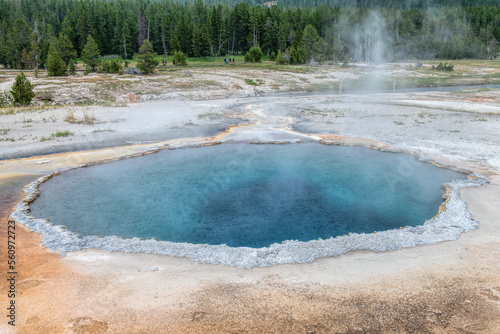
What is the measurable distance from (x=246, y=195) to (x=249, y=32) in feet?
209

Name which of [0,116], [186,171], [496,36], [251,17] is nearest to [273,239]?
[186,171]

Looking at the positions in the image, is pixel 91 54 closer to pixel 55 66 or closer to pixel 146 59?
pixel 55 66

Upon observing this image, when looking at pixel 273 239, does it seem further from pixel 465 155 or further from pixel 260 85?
pixel 260 85

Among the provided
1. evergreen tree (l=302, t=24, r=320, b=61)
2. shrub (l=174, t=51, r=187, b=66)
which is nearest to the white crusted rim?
shrub (l=174, t=51, r=187, b=66)

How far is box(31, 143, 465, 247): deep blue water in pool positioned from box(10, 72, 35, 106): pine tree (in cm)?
1539

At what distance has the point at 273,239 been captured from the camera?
26.0 ft

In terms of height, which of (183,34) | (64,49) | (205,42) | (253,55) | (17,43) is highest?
(183,34)

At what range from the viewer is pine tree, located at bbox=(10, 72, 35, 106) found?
2406 cm

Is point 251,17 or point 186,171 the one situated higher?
point 251,17

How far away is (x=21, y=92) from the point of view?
24172mm

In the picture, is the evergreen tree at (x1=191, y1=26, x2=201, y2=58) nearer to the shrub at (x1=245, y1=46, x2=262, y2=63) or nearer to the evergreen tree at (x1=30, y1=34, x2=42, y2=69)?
the shrub at (x1=245, y1=46, x2=262, y2=63)

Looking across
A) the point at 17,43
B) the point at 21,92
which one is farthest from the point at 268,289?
the point at 17,43

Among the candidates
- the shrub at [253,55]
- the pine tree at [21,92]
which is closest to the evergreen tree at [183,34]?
the shrub at [253,55]

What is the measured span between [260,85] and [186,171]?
26088mm
